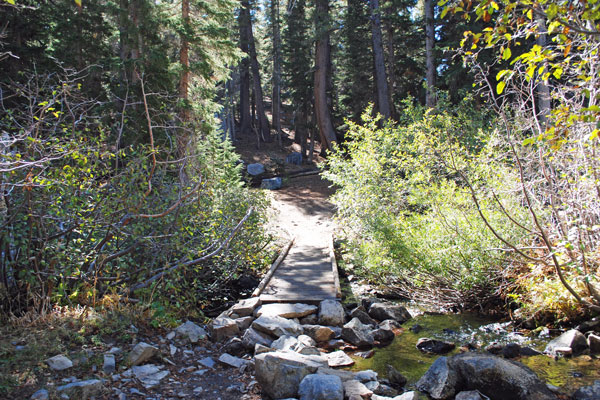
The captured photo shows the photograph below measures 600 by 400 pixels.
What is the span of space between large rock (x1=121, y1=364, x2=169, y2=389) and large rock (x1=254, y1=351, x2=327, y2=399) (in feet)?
3.30

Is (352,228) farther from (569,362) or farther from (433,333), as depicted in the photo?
(569,362)

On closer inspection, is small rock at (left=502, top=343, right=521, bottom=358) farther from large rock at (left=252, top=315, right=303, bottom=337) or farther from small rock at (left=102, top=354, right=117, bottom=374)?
small rock at (left=102, top=354, right=117, bottom=374)

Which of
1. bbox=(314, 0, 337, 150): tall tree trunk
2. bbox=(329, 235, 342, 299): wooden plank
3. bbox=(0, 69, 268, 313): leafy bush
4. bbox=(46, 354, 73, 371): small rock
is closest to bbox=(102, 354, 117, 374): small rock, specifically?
bbox=(46, 354, 73, 371): small rock

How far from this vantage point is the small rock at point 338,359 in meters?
5.43

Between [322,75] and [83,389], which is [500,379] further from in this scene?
[322,75]

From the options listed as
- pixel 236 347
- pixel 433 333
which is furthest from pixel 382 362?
pixel 236 347

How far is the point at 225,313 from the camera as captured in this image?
680 centimetres

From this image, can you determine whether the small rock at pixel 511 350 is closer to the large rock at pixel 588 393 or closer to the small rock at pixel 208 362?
the large rock at pixel 588 393

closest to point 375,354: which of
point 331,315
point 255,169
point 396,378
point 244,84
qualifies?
point 396,378

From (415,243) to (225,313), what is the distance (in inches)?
137

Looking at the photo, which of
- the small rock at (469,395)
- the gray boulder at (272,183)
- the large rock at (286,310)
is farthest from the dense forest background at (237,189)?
the gray boulder at (272,183)

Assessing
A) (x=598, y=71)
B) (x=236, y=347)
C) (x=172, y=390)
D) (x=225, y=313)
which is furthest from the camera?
(x=225, y=313)

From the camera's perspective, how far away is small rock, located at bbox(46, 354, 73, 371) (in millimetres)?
4086

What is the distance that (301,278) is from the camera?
873 centimetres
